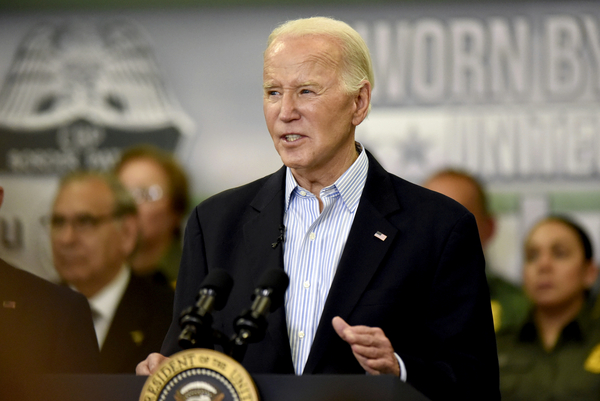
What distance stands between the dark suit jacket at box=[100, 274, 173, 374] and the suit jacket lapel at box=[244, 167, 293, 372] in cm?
221

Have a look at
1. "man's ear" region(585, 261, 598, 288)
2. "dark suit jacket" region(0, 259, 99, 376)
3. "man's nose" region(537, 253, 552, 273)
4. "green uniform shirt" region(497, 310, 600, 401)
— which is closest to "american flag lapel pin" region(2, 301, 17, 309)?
"dark suit jacket" region(0, 259, 99, 376)

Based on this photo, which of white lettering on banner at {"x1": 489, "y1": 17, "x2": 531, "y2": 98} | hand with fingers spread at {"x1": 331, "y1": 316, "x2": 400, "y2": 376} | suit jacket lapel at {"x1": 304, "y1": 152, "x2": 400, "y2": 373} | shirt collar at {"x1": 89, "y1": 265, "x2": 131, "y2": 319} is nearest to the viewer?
hand with fingers spread at {"x1": 331, "y1": 316, "x2": 400, "y2": 376}

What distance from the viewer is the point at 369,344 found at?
1.44m

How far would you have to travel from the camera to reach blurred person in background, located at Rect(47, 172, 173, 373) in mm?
4554

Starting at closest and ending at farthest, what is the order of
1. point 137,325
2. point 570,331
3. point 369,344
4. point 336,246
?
point 369,344, point 336,246, point 137,325, point 570,331

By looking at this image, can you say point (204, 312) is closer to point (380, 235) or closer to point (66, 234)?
point (380, 235)

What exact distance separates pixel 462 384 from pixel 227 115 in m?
3.47

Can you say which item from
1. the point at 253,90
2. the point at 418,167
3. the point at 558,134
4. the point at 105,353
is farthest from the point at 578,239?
the point at 105,353

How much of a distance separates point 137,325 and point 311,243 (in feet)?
8.78

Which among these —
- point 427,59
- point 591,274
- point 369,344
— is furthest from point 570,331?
point 369,344

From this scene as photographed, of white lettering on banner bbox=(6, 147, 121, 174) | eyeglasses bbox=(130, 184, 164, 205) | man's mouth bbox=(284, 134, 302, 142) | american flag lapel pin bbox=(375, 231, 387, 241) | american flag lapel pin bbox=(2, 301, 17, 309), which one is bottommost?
american flag lapel pin bbox=(2, 301, 17, 309)

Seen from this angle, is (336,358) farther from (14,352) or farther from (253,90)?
(253,90)

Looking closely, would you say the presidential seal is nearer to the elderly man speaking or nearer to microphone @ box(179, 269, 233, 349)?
microphone @ box(179, 269, 233, 349)

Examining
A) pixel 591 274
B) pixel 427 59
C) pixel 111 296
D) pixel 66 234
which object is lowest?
pixel 111 296
